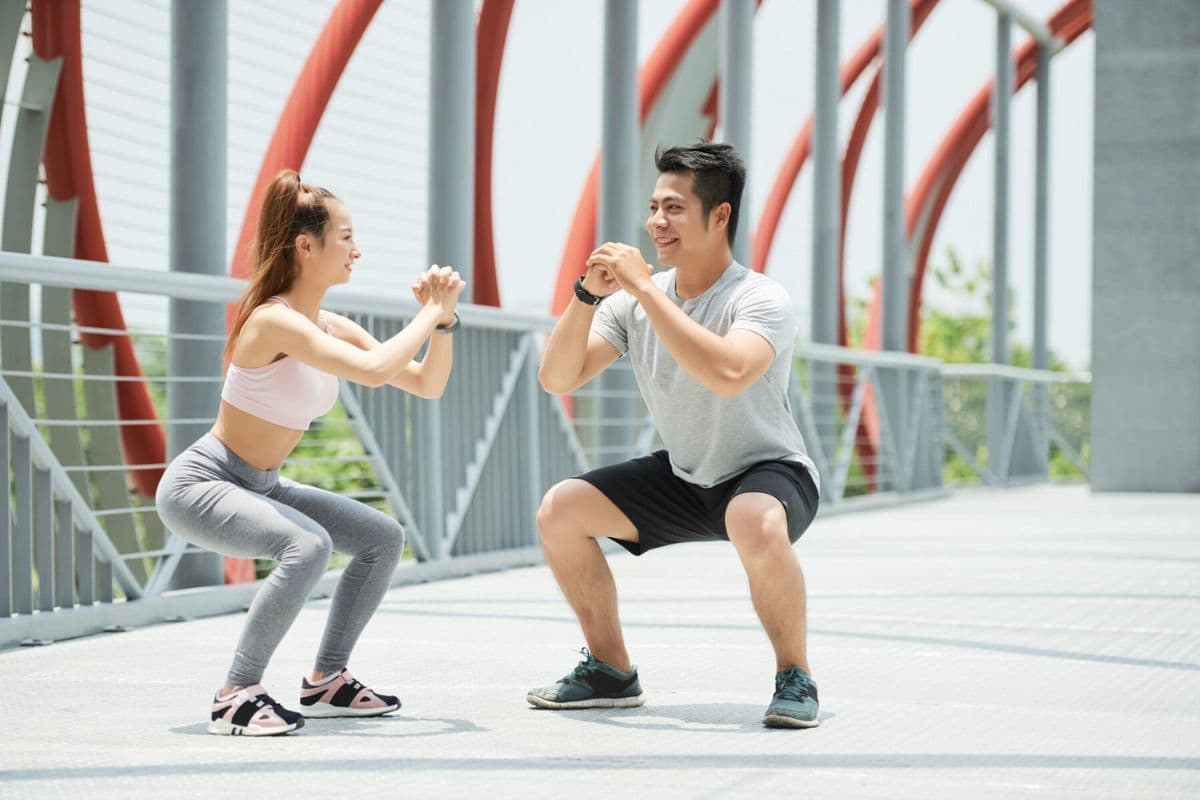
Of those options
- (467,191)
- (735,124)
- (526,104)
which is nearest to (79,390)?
(735,124)

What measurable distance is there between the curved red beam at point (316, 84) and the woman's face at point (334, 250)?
32.4ft

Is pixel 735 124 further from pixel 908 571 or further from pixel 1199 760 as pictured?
pixel 1199 760

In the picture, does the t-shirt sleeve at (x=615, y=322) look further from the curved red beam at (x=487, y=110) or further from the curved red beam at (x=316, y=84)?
the curved red beam at (x=487, y=110)

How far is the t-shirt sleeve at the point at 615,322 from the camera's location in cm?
392

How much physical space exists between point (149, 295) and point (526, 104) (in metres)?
17.9

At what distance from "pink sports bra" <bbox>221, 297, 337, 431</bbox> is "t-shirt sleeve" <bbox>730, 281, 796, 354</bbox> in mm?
908

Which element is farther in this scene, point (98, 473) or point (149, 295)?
point (98, 473)

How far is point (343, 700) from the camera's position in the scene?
12.1 ft

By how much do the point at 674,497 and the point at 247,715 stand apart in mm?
1068

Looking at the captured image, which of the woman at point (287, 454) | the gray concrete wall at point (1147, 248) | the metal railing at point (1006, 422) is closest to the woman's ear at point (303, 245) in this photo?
the woman at point (287, 454)

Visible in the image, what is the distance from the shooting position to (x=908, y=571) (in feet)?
23.5

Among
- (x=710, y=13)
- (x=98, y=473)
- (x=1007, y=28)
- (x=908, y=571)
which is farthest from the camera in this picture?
(x=1007, y=28)

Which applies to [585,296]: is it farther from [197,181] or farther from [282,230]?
[197,181]

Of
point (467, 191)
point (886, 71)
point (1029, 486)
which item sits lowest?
point (1029, 486)
